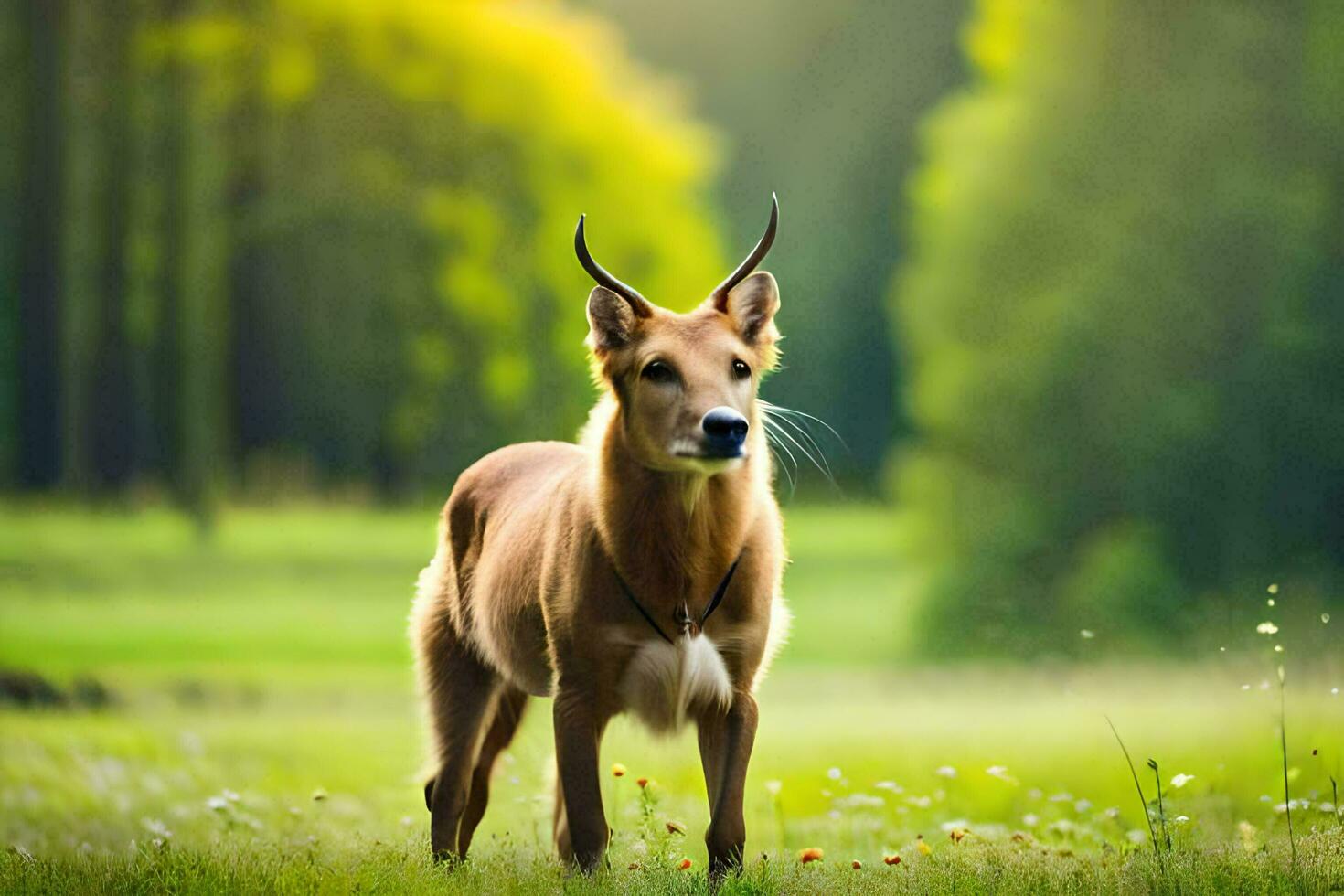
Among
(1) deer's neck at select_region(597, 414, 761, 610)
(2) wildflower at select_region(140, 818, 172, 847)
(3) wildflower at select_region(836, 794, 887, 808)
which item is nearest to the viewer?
(1) deer's neck at select_region(597, 414, 761, 610)

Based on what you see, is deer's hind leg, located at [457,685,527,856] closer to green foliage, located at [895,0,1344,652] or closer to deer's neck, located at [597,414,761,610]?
deer's neck, located at [597,414,761,610]

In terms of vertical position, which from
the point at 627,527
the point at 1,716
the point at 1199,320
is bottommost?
the point at 1,716

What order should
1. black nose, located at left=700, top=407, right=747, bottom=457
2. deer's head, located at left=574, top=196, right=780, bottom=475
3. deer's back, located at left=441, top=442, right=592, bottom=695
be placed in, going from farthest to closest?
deer's back, located at left=441, top=442, right=592, bottom=695 < deer's head, located at left=574, top=196, right=780, bottom=475 < black nose, located at left=700, top=407, right=747, bottom=457

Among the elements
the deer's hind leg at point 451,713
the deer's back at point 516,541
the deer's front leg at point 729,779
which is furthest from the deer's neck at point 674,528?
the deer's hind leg at point 451,713

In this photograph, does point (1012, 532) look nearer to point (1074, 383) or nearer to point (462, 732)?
point (1074, 383)

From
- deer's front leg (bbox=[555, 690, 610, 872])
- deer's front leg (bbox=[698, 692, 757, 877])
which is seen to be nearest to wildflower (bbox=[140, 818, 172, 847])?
deer's front leg (bbox=[555, 690, 610, 872])

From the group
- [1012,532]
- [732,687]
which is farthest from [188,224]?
[732,687]

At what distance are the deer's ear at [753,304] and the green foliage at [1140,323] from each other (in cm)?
1236

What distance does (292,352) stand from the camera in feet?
91.1

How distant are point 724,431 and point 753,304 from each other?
0.76 meters

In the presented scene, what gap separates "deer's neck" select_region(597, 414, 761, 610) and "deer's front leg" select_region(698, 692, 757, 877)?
0.45m

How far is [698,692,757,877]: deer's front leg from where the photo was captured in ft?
19.2

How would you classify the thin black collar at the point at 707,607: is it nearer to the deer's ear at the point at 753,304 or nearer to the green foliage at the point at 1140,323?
the deer's ear at the point at 753,304

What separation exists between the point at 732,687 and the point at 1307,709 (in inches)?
176
